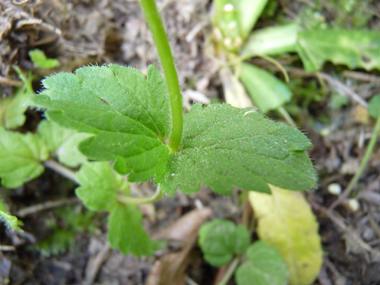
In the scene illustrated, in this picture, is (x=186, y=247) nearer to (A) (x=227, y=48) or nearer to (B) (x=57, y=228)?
(B) (x=57, y=228)

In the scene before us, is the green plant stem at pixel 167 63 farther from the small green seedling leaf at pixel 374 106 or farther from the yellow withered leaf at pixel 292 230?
the small green seedling leaf at pixel 374 106

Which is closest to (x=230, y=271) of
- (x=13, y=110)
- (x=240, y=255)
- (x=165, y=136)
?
(x=240, y=255)

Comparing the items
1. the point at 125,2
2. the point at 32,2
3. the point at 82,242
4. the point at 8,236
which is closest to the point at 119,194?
the point at 82,242

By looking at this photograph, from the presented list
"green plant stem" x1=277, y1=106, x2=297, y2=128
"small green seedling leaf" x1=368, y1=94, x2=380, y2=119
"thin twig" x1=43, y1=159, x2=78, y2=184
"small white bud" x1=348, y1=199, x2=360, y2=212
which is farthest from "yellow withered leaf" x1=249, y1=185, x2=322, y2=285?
"thin twig" x1=43, y1=159, x2=78, y2=184

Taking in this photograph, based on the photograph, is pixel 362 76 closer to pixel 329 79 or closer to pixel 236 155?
pixel 329 79

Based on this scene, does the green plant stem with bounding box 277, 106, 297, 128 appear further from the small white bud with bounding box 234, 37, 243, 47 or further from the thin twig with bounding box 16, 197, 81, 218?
the thin twig with bounding box 16, 197, 81, 218

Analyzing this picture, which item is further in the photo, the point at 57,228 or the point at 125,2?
the point at 125,2
